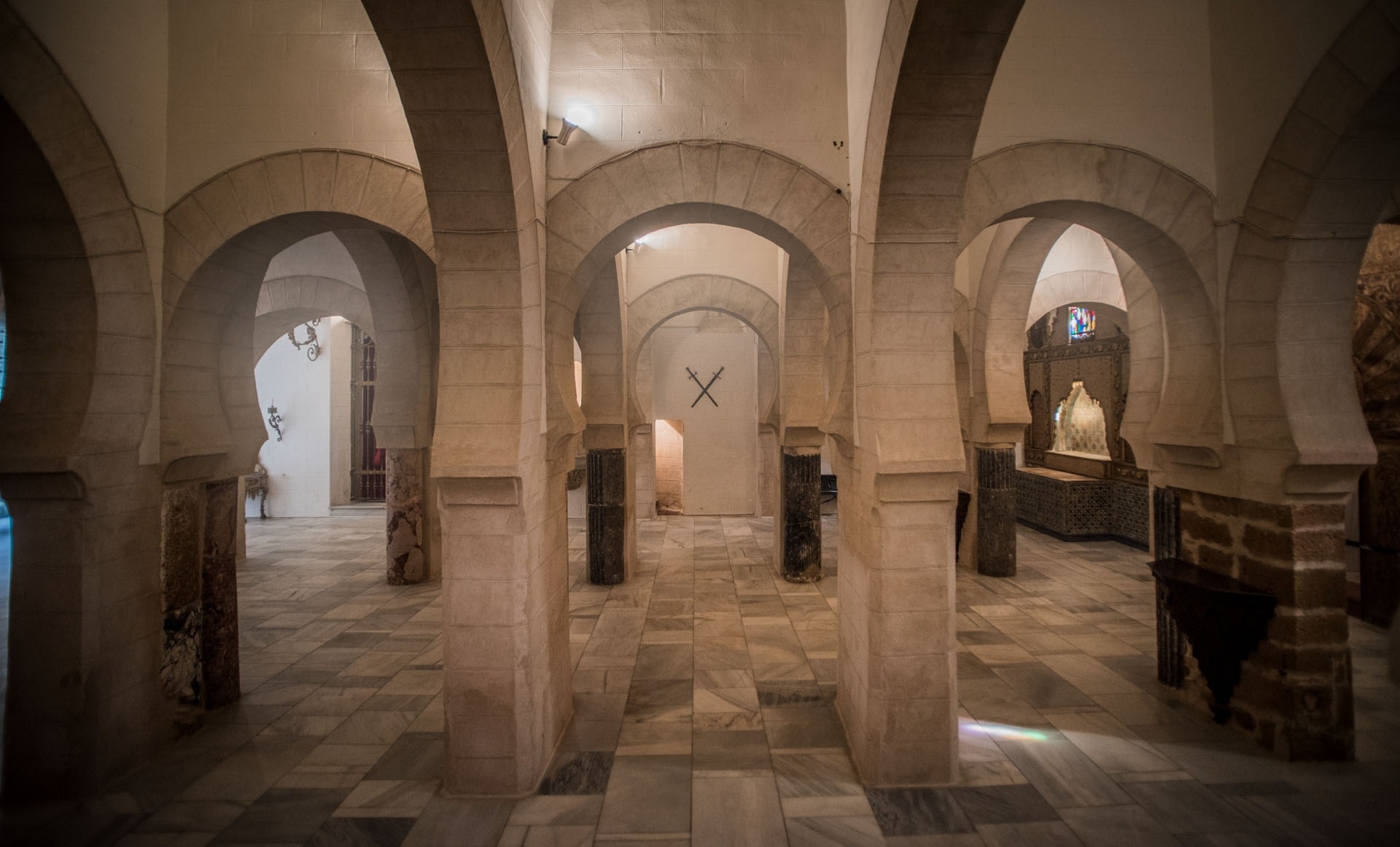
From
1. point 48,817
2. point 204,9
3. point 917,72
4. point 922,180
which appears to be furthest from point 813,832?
point 204,9

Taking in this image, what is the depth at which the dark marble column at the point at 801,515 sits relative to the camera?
884cm

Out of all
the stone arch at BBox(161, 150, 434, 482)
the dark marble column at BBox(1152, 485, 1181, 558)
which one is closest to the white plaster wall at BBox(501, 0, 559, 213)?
the stone arch at BBox(161, 150, 434, 482)

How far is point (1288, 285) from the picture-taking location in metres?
4.22

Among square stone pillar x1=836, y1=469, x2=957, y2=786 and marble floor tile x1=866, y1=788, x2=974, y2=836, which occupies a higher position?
square stone pillar x1=836, y1=469, x2=957, y2=786

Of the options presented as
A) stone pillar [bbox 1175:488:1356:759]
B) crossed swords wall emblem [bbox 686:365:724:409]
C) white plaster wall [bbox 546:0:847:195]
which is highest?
white plaster wall [bbox 546:0:847:195]

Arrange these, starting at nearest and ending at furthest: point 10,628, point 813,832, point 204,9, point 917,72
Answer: point 917,72 → point 813,832 → point 10,628 → point 204,9

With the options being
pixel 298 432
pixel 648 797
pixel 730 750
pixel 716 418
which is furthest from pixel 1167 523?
pixel 298 432

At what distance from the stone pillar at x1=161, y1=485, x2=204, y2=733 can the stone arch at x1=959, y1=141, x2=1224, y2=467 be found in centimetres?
589

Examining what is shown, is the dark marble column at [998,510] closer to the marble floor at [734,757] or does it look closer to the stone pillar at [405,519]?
the marble floor at [734,757]

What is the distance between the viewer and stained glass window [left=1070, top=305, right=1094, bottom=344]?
12930 millimetres

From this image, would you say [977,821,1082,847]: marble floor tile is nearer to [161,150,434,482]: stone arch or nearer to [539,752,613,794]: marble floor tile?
[539,752,613,794]: marble floor tile

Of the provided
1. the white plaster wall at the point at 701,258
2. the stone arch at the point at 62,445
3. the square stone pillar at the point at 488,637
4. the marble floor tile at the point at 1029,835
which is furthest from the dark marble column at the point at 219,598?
the white plaster wall at the point at 701,258

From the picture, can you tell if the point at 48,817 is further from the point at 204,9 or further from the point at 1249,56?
the point at 1249,56

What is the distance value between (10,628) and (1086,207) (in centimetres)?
748
